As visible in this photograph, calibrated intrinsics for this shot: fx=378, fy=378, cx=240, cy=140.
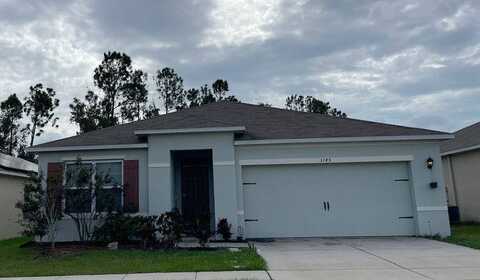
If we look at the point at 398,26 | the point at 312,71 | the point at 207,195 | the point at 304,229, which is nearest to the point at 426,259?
the point at 304,229

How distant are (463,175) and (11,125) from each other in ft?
108

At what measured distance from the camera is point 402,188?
11383 millimetres

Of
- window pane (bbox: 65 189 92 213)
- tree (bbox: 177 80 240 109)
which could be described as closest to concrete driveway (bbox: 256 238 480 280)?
window pane (bbox: 65 189 92 213)

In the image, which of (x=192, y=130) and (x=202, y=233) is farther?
(x=192, y=130)

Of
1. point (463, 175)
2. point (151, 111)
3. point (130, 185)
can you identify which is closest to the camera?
point (130, 185)

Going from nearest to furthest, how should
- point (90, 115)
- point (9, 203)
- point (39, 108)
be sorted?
point (9, 203), point (90, 115), point (39, 108)

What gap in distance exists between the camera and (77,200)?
10.3 m

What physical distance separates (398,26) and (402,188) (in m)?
5.48

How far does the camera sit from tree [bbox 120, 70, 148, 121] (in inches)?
1155

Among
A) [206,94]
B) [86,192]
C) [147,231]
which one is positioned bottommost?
[147,231]

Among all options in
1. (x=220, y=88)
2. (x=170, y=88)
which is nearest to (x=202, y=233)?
(x=170, y=88)

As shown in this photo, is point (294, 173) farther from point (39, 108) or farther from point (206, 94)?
point (39, 108)

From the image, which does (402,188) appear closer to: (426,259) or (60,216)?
(426,259)

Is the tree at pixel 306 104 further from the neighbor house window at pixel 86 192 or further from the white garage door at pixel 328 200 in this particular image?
the neighbor house window at pixel 86 192
